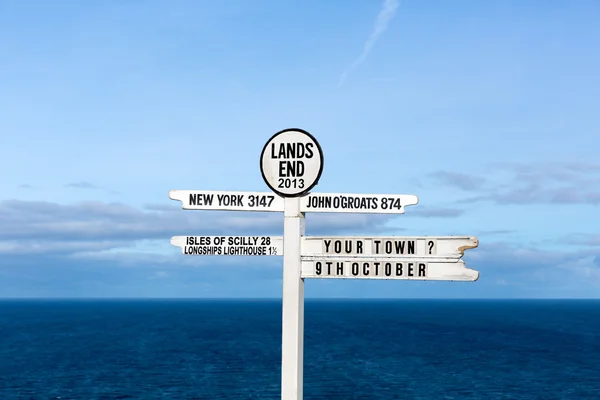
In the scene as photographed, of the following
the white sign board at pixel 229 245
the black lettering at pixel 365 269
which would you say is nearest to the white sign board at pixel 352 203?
the white sign board at pixel 229 245

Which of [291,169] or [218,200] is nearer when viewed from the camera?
[291,169]

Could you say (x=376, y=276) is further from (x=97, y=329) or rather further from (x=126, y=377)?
(x=97, y=329)

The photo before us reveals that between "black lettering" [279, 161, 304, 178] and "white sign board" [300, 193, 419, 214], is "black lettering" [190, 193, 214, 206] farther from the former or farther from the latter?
"white sign board" [300, 193, 419, 214]

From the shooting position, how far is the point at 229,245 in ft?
33.8

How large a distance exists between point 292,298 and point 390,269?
1.55m

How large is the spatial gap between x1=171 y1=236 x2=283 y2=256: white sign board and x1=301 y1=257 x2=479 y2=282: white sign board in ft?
2.08

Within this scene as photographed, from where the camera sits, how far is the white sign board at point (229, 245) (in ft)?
33.3

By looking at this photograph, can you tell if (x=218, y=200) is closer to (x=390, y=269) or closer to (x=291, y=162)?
(x=291, y=162)

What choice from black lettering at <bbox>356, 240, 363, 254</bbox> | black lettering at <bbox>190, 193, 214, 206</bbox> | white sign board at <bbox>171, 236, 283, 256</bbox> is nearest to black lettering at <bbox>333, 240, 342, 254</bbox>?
black lettering at <bbox>356, 240, 363, 254</bbox>

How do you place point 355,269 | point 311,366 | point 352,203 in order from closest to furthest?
point 355,269 → point 352,203 → point 311,366

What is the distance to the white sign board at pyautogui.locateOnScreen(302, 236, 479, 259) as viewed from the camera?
909cm

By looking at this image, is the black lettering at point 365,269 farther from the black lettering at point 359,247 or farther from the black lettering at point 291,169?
the black lettering at point 291,169

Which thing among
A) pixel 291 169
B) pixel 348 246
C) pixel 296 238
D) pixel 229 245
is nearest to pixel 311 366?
pixel 229 245

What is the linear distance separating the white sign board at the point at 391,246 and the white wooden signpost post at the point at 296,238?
0.04 feet
